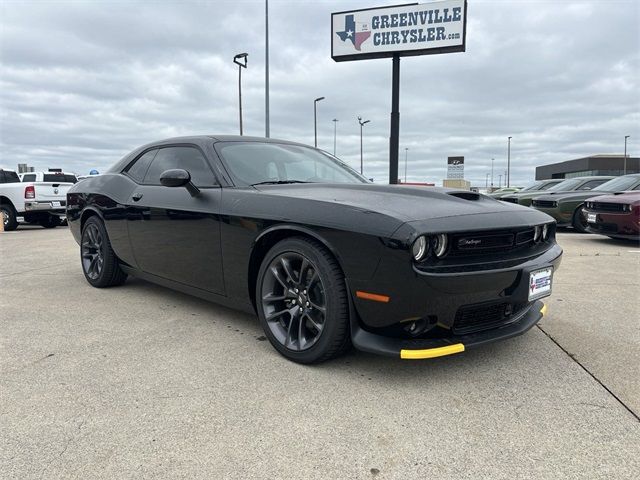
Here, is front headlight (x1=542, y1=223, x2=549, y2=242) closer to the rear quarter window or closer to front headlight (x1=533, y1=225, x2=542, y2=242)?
front headlight (x1=533, y1=225, x2=542, y2=242)

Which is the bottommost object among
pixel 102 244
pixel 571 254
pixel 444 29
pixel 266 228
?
pixel 571 254

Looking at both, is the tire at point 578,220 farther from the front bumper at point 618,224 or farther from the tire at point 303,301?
the tire at point 303,301

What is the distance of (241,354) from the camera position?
289cm

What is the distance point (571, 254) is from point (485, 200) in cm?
479

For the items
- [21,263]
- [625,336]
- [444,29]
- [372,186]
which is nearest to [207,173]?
[372,186]

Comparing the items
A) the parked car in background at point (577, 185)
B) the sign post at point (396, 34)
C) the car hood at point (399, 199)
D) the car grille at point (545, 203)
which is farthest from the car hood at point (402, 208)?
the sign post at point (396, 34)

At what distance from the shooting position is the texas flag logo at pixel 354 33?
50.6 ft

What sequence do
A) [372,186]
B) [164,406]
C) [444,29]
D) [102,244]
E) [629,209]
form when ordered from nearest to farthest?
1. [164,406]
2. [372,186]
3. [102,244]
4. [629,209]
5. [444,29]

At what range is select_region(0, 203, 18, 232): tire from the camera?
1183 cm

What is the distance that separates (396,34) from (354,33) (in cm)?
146

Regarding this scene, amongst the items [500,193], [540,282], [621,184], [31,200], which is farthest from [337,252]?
[500,193]

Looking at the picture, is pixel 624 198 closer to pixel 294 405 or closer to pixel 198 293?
pixel 198 293

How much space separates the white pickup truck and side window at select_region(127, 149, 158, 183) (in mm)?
8407

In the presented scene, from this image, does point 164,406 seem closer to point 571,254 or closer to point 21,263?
point 21,263
